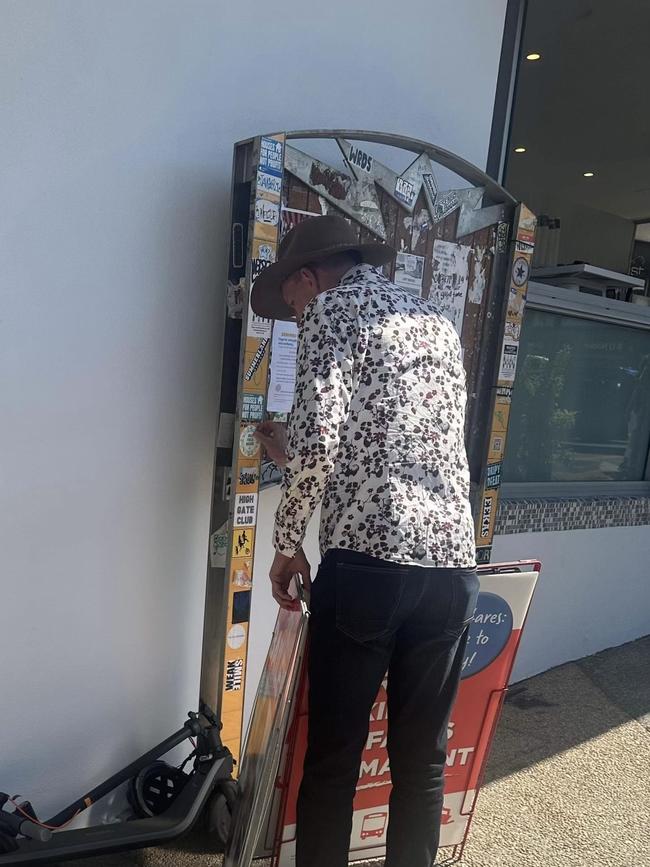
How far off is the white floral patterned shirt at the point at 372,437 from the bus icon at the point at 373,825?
3.34 ft

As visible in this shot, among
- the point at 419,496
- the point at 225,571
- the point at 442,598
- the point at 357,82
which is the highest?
the point at 357,82

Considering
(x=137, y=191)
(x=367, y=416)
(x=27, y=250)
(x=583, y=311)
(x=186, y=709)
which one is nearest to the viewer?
(x=367, y=416)

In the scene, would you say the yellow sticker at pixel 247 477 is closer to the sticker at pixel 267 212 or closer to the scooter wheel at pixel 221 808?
the sticker at pixel 267 212

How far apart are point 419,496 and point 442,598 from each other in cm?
27

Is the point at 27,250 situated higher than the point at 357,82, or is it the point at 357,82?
the point at 357,82

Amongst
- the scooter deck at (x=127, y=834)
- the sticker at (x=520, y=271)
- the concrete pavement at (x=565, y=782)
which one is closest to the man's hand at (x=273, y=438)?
the scooter deck at (x=127, y=834)

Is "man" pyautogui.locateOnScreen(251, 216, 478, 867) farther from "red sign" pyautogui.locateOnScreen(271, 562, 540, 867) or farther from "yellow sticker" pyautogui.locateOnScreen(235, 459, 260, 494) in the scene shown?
"yellow sticker" pyautogui.locateOnScreen(235, 459, 260, 494)

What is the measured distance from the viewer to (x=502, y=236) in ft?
9.23

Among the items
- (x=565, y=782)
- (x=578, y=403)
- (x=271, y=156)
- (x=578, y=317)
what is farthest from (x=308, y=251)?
(x=578, y=403)

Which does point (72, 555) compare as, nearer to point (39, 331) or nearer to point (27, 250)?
point (39, 331)

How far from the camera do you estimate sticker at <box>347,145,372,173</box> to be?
7.79ft

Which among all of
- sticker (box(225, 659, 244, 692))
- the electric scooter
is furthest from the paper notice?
the electric scooter

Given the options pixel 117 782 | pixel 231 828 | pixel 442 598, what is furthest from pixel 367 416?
pixel 117 782

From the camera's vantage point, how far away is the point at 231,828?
2.12m
